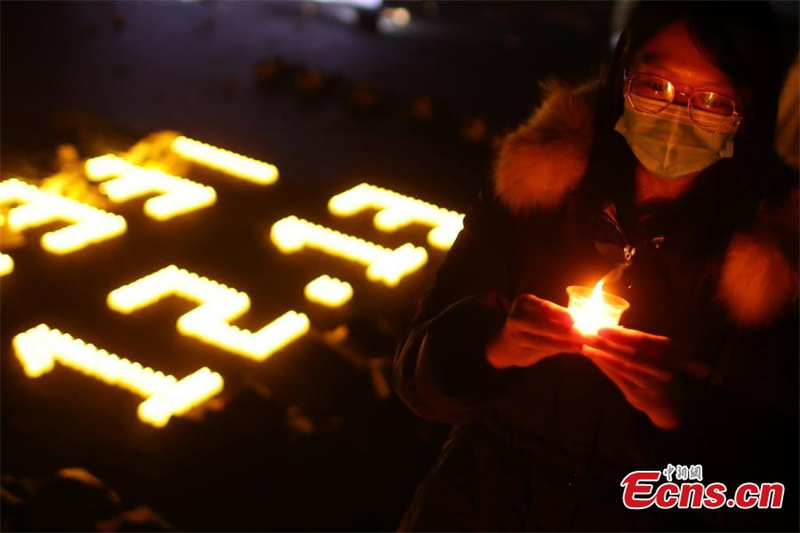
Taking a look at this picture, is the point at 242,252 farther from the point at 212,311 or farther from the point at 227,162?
the point at 227,162

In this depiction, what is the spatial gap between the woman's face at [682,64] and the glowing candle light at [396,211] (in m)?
3.23

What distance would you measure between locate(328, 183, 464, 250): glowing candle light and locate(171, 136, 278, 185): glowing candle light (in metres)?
0.61

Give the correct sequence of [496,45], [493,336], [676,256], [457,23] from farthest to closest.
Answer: [457,23] → [496,45] → [676,256] → [493,336]

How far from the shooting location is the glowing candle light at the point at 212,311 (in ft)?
13.1

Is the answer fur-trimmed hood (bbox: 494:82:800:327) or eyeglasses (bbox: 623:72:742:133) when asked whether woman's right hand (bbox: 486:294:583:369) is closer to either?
fur-trimmed hood (bbox: 494:82:800:327)

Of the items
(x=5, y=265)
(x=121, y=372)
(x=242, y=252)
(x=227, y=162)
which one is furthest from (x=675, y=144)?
(x=227, y=162)

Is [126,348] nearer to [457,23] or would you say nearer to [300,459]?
[300,459]

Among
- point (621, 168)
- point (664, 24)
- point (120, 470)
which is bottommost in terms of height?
point (120, 470)

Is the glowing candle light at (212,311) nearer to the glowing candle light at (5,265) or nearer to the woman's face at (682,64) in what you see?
the glowing candle light at (5,265)

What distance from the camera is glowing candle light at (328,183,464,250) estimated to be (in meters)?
5.20

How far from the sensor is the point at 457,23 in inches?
559

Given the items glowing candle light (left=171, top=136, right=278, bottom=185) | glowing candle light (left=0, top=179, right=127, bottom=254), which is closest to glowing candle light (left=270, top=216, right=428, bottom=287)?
glowing candle light (left=171, top=136, right=278, bottom=185)

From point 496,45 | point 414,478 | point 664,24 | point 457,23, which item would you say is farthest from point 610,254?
point 457,23

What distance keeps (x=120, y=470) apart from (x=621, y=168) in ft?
7.42
